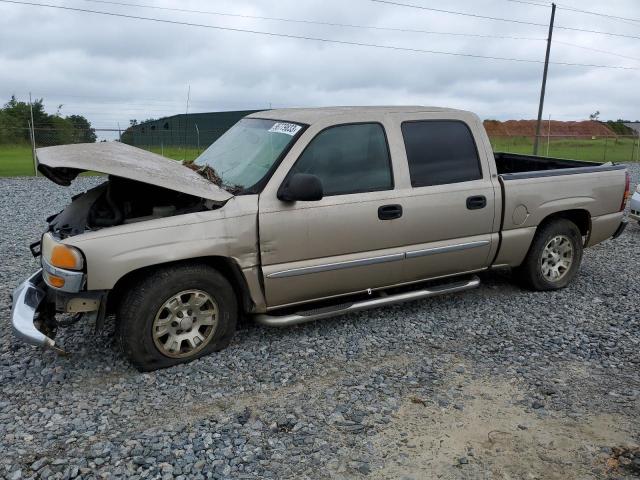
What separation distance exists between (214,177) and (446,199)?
201 centimetres

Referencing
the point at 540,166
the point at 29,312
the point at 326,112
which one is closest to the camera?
the point at 29,312

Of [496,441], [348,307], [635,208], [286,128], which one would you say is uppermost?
[286,128]

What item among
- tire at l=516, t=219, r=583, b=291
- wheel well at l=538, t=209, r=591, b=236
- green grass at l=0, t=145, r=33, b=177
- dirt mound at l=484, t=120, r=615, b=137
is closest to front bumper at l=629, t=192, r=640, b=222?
wheel well at l=538, t=209, r=591, b=236

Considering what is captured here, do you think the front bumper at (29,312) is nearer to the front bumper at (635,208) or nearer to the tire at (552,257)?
the tire at (552,257)

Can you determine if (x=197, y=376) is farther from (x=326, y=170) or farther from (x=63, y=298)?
(x=326, y=170)

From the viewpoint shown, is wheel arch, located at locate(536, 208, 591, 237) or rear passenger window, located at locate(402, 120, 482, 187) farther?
wheel arch, located at locate(536, 208, 591, 237)

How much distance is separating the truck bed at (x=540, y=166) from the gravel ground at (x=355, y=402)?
1.35 metres

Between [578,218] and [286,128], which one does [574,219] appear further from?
[286,128]

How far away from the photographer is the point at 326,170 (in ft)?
14.5

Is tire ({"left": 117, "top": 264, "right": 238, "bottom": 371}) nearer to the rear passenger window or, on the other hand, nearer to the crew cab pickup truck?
the crew cab pickup truck

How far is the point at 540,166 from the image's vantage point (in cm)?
675

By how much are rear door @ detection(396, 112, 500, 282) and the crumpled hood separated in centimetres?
164

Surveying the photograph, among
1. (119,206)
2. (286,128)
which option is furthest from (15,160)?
(286,128)

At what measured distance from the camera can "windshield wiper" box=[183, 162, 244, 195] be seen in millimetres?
4325
